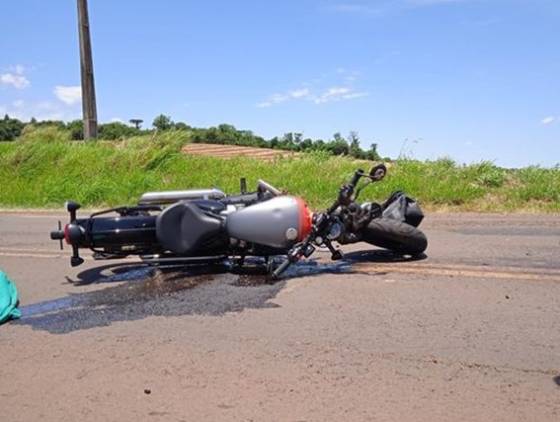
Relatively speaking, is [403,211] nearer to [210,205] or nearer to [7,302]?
[210,205]

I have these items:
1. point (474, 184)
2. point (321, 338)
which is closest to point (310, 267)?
point (321, 338)

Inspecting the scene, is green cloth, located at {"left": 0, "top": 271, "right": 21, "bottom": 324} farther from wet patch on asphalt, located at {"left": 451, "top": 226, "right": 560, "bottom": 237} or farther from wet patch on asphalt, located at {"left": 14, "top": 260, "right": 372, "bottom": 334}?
wet patch on asphalt, located at {"left": 451, "top": 226, "right": 560, "bottom": 237}

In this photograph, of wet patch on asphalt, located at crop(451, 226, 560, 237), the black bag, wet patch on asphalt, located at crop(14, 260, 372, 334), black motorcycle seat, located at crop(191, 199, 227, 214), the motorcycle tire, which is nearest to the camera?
wet patch on asphalt, located at crop(14, 260, 372, 334)

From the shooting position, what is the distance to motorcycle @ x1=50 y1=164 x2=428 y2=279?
5.78 meters

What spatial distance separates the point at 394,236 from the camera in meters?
6.52

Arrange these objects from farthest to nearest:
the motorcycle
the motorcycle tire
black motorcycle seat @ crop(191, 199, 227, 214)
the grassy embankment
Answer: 1. the grassy embankment
2. the motorcycle tire
3. black motorcycle seat @ crop(191, 199, 227, 214)
4. the motorcycle

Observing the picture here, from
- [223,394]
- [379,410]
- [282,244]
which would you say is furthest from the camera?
[282,244]

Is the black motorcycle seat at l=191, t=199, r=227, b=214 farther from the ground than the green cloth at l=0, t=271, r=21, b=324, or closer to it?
farther from the ground

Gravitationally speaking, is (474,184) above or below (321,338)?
above

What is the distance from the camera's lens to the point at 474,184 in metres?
11.8

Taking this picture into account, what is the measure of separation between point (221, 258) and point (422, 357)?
2.82 meters

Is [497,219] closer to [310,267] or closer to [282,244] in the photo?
[310,267]

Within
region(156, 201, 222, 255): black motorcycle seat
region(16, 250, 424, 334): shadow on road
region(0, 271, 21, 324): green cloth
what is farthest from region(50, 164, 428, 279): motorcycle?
region(0, 271, 21, 324): green cloth

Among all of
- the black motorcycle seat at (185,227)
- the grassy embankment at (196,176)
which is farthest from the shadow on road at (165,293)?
the grassy embankment at (196,176)
